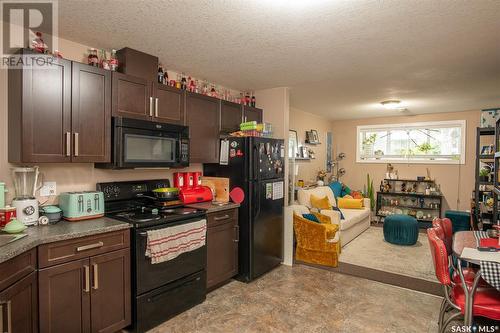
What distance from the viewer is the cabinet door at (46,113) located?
80.5 inches

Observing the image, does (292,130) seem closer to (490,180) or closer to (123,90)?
(490,180)

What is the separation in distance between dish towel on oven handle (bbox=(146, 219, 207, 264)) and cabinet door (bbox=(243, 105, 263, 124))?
168 cm

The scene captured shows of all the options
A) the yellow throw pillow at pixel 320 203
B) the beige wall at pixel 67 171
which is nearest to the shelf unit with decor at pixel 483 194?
the yellow throw pillow at pixel 320 203

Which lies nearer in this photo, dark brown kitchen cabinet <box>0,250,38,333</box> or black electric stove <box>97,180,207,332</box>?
dark brown kitchen cabinet <box>0,250,38,333</box>

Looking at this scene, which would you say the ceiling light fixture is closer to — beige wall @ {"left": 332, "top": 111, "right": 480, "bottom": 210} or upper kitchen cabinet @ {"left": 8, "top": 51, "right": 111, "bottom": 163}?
beige wall @ {"left": 332, "top": 111, "right": 480, "bottom": 210}

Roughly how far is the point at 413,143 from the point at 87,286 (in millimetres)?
6588

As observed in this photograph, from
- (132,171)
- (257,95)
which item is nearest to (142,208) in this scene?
(132,171)

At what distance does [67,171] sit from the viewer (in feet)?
8.26

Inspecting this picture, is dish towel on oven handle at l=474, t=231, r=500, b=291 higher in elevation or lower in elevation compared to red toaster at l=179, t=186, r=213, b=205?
lower

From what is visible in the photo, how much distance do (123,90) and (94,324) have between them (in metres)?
1.88

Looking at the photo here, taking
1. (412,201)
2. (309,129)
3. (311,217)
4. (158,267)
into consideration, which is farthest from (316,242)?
(412,201)

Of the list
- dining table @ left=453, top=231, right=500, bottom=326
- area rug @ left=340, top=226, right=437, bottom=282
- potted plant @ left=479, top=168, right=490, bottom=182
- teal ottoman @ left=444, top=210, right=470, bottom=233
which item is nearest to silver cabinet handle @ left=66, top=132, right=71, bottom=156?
dining table @ left=453, top=231, right=500, bottom=326

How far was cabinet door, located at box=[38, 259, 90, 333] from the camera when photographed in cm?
187

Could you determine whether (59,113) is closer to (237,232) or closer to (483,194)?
(237,232)
